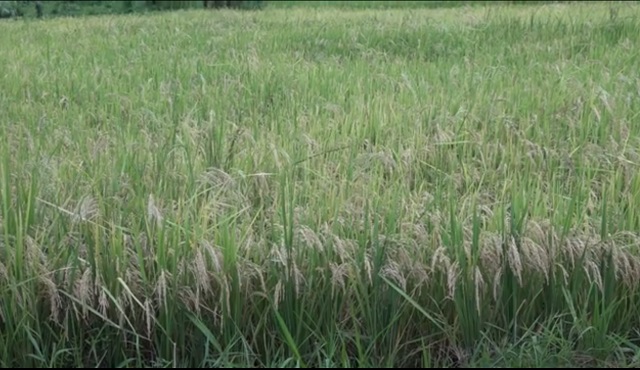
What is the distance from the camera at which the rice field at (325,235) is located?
159cm

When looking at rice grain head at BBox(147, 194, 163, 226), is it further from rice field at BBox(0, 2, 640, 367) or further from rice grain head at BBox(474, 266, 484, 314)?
rice grain head at BBox(474, 266, 484, 314)

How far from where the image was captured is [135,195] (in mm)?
1889

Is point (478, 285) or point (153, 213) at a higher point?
point (153, 213)

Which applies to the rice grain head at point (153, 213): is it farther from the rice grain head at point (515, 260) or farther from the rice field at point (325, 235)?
the rice grain head at point (515, 260)

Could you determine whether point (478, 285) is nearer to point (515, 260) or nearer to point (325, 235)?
point (515, 260)

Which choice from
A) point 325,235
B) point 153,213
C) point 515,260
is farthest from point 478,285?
point 153,213

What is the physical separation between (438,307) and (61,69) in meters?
2.95

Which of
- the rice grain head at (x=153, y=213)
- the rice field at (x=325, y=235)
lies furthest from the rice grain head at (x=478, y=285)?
the rice grain head at (x=153, y=213)

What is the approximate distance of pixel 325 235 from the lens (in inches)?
67.7

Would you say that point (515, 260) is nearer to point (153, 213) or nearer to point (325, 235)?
point (325, 235)

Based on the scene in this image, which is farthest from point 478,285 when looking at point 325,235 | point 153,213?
point 153,213

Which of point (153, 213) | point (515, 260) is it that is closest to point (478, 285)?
point (515, 260)

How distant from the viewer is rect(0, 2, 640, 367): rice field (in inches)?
62.4

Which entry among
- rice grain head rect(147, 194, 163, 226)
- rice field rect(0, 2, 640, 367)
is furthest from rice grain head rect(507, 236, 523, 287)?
rice grain head rect(147, 194, 163, 226)
